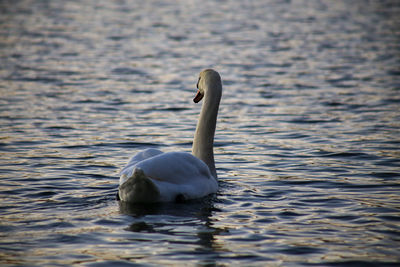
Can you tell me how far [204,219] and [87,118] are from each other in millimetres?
7485

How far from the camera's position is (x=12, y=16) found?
116 feet

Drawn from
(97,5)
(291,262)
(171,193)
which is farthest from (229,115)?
(97,5)

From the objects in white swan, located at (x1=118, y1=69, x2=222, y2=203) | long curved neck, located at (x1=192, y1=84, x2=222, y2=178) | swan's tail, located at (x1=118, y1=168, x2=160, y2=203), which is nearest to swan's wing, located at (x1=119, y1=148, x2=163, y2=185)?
white swan, located at (x1=118, y1=69, x2=222, y2=203)

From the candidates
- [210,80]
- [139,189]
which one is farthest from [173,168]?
[210,80]

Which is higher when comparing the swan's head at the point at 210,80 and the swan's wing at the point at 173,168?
the swan's head at the point at 210,80

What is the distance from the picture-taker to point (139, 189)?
758 centimetres

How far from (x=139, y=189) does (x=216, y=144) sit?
5168 mm

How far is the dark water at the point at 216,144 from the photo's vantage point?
685 cm

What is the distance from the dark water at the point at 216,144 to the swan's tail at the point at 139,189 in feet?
0.60

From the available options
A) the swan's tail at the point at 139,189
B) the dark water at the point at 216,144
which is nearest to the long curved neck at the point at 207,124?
the dark water at the point at 216,144

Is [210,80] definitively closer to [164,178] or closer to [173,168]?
[173,168]

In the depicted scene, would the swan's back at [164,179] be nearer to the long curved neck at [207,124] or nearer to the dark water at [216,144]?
the dark water at [216,144]

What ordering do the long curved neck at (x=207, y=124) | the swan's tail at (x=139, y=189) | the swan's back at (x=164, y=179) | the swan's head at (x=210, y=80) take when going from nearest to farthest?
the swan's tail at (x=139, y=189)
the swan's back at (x=164, y=179)
the long curved neck at (x=207, y=124)
the swan's head at (x=210, y=80)

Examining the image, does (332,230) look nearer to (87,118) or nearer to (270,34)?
(87,118)
